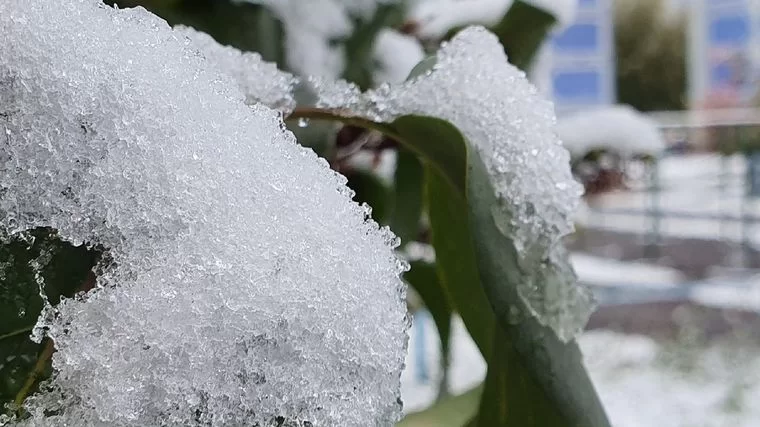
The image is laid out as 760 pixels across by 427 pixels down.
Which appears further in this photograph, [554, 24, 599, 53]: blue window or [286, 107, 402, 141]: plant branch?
[554, 24, 599, 53]: blue window

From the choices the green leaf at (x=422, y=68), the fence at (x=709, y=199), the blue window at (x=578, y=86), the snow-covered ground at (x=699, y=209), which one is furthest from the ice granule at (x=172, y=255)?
the blue window at (x=578, y=86)

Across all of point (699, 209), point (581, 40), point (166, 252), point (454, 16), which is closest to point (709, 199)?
Answer: point (699, 209)

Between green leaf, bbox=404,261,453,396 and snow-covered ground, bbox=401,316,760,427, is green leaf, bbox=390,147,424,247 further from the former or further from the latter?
snow-covered ground, bbox=401,316,760,427

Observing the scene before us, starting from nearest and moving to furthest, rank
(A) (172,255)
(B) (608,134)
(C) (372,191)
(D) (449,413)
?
(A) (172,255)
(D) (449,413)
(C) (372,191)
(B) (608,134)

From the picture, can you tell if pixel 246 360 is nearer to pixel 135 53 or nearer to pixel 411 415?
pixel 135 53

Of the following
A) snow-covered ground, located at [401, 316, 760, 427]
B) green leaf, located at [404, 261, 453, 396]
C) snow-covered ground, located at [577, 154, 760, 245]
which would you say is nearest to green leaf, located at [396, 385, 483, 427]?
green leaf, located at [404, 261, 453, 396]

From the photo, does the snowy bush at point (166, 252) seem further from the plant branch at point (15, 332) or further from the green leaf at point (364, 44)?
the green leaf at point (364, 44)

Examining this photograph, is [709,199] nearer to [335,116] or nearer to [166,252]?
[335,116]
